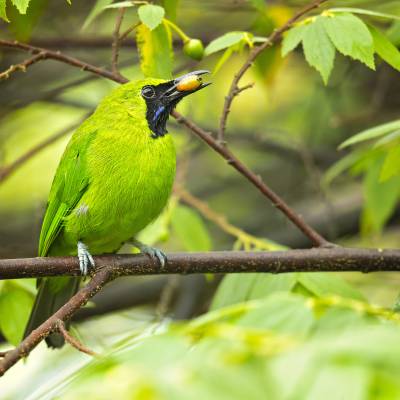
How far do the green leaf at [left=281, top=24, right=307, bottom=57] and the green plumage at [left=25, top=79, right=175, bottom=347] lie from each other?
833mm

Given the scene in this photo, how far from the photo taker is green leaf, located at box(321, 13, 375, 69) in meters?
2.71

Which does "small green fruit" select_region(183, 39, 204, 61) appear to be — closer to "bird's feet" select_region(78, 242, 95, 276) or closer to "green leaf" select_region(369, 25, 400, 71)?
"green leaf" select_region(369, 25, 400, 71)

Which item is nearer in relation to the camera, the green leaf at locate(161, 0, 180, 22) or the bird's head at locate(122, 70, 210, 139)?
the green leaf at locate(161, 0, 180, 22)

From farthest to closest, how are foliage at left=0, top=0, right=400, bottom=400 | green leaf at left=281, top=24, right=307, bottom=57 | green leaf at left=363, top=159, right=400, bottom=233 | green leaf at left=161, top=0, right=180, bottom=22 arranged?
green leaf at left=363, top=159, right=400, bottom=233 < green leaf at left=161, top=0, right=180, bottom=22 < green leaf at left=281, top=24, right=307, bottom=57 < foliage at left=0, top=0, right=400, bottom=400

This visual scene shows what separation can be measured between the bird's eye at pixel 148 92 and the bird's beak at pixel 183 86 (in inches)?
2.5

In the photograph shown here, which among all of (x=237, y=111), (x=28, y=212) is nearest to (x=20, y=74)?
(x=28, y=212)

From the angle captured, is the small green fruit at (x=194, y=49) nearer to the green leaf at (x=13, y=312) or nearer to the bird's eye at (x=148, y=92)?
the bird's eye at (x=148, y=92)

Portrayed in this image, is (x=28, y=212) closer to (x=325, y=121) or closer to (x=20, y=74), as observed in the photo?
(x=20, y=74)

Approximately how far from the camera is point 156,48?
322 cm

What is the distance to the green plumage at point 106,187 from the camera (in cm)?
338

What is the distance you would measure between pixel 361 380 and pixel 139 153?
2.43 meters

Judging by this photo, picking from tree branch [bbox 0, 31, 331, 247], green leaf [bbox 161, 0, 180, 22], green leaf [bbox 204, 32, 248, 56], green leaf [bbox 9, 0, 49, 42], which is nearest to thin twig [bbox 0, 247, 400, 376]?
tree branch [bbox 0, 31, 331, 247]

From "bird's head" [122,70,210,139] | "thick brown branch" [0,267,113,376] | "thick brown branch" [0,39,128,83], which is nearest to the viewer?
"thick brown branch" [0,267,113,376]

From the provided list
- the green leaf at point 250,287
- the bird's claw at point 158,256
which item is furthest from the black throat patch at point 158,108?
the green leaf at point 250,287
